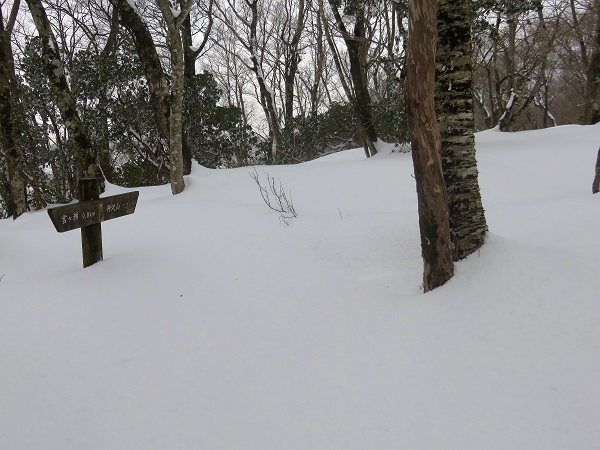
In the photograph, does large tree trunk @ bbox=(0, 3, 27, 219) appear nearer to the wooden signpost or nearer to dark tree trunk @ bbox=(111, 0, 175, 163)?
dark tree trunk @ bbox=(111, 0, 175, 163)

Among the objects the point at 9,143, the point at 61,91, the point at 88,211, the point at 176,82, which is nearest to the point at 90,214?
the point at 88,211

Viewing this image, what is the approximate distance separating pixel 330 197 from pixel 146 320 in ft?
10.7

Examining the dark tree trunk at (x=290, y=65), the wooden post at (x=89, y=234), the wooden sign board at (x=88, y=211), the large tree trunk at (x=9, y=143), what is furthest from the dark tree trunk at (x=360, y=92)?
the dark tree trunk at (x=290, y=65)

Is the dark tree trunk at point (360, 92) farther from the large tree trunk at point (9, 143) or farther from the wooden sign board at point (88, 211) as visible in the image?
the large tree trunk at point (9, 143)

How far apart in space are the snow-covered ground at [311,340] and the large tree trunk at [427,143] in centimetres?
24

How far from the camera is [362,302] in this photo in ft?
10.2

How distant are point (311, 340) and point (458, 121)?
1.94 meters

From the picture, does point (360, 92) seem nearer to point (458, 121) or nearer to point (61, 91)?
point (61, 91)

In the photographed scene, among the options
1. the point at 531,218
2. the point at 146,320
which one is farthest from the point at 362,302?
the point at 531,218

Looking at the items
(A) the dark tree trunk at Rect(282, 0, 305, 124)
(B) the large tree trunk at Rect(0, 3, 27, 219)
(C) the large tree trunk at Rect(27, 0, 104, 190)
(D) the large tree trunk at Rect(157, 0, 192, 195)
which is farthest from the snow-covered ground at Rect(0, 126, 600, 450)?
(A) the dark tree trunk at Rect(282, 0, 305, 124)

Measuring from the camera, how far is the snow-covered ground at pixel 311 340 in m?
1.91

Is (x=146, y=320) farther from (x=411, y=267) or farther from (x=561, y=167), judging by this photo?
(x=561, y=167)

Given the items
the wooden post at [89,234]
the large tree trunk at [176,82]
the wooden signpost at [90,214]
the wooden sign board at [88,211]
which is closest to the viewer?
the wooden sign board at [88,211]

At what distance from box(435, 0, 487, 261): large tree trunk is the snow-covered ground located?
0.20 m
